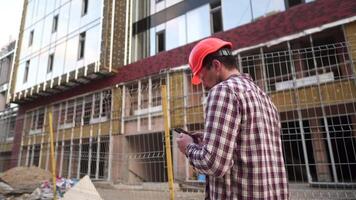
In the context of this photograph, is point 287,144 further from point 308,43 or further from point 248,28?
point 248,28

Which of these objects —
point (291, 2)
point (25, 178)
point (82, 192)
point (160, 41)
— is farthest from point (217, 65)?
point (160, 41)

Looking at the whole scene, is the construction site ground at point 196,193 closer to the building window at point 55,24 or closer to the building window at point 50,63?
the building window at point 50,63

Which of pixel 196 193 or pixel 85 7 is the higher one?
pixel 85 7

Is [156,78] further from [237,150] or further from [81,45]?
[237,150]

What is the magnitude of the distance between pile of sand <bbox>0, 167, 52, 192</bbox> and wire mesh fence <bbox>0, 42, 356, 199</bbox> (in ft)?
→ 7.14

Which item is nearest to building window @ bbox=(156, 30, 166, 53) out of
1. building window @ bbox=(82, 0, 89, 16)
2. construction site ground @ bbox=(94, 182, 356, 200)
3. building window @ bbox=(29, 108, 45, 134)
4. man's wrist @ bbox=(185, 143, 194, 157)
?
building window @ bbox=(82, 0, 89, 16)

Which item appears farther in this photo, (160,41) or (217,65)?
(160,41)

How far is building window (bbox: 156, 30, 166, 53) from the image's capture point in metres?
15.1

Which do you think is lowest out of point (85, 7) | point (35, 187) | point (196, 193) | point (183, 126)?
point (196, 193)

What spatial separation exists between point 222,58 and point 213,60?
51 millimetres

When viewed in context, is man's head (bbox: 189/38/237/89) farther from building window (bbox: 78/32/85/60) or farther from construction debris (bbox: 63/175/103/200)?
building window (bbox: 78/32/85/60)

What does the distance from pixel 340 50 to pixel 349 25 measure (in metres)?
0.92

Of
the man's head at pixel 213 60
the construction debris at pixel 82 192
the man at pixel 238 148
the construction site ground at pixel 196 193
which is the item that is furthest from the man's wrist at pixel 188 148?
the construction site ground at pixel 196 193

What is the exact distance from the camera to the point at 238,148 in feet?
4.31
